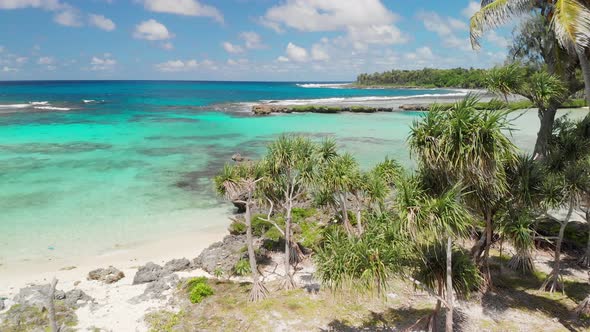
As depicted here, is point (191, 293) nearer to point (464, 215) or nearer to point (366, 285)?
point (366, 285)

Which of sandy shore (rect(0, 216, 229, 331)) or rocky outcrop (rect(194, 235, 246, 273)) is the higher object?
rocky outcrop (rect(194, 235, 246, 273))

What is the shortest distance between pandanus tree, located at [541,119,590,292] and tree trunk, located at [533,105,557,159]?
0.37 m

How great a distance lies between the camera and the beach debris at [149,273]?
17000 millimetres

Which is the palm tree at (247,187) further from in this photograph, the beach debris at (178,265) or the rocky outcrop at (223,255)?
the beach debris at (178,265)

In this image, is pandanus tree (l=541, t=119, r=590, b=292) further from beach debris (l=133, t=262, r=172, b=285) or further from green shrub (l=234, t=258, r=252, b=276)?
beach debris (l=133, t=262, r=172, b=285)

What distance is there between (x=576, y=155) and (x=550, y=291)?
5.42m

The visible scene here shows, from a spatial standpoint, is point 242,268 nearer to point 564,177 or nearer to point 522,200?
point 522,200

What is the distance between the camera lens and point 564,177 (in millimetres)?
12938

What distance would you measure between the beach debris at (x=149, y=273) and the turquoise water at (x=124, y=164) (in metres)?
5.02

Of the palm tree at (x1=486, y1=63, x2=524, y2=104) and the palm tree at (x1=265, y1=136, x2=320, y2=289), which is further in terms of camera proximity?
the palm tree at (x1=265, y1=136, x2=320, y2=289)

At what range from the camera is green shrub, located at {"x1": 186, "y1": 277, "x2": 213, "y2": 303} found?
49.7 feet

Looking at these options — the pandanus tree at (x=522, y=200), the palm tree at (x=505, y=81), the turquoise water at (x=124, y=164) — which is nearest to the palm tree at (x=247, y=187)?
the turquoise water at (x=124, y=164)

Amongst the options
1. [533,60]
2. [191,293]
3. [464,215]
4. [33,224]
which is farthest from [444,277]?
[33,224]

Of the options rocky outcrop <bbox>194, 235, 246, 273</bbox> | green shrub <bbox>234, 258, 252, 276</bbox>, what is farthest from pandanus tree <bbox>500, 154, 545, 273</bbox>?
rocky outcrop <bbox>194, 235, 246, 273</bbox>
